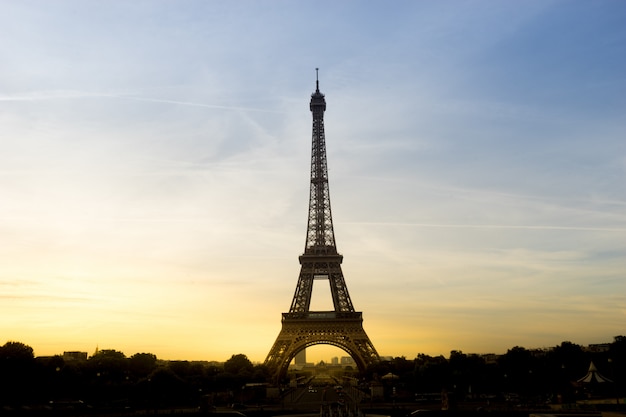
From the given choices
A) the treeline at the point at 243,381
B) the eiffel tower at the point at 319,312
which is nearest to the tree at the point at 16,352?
the treeline at the point at 243,381

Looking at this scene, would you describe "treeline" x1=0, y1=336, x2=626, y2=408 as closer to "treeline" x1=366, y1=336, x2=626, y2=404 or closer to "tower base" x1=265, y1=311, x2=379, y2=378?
"treeline" x1=366, y1=336, x2=626, y2=404

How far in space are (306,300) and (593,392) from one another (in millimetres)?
57178

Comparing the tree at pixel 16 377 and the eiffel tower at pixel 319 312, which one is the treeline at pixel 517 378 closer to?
the eiffel tower at pixel 319 312

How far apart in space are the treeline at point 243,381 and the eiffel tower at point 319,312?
5872 mm

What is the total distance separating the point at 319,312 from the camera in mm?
122250

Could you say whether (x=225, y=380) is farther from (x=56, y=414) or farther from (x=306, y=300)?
(x=56, y=414)

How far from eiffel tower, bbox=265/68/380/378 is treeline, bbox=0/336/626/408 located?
5.87 metres

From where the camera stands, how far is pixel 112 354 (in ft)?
458

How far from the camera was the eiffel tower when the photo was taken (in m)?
119

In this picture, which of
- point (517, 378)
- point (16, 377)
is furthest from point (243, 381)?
point (517, 378)

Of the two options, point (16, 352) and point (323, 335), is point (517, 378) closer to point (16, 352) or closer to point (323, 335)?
point (323, 335)

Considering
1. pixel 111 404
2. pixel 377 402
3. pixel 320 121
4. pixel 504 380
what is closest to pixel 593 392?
pixel 504 380

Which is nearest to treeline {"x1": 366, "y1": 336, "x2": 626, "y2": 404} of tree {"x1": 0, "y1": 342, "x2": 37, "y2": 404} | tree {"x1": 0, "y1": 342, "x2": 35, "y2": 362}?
tree {"x1": 0, "y1": 342, "x2": 37, "y2": 404}

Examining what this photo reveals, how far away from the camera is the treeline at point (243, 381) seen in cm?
7381
